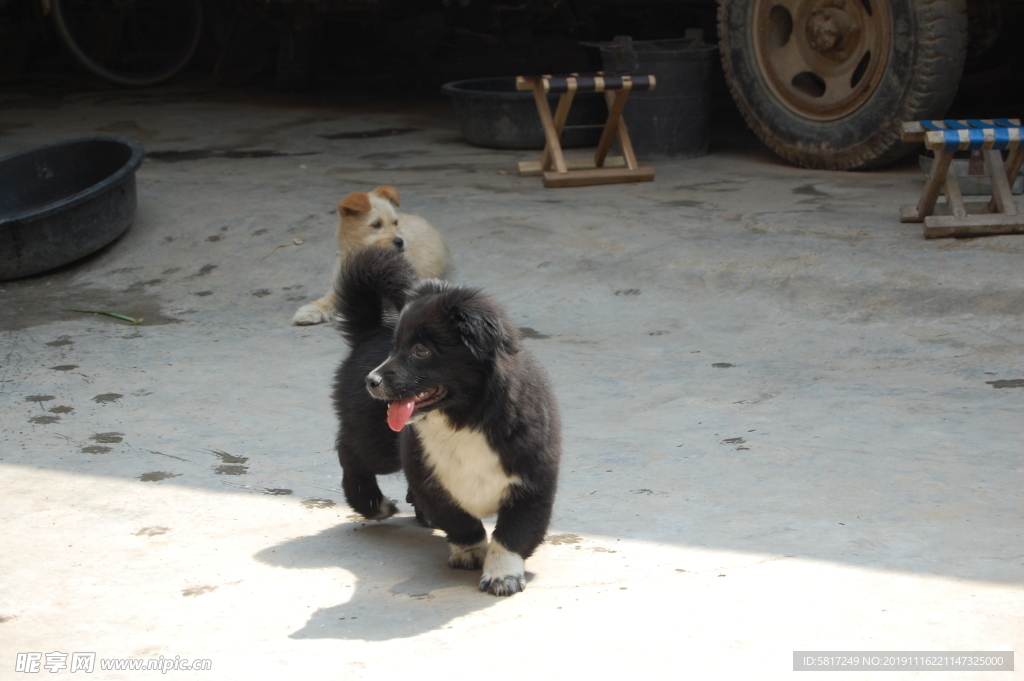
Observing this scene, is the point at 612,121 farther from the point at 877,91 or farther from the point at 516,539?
the point at 516,539

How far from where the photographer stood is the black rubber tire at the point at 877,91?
21.9 feet

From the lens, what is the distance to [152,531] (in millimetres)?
3178

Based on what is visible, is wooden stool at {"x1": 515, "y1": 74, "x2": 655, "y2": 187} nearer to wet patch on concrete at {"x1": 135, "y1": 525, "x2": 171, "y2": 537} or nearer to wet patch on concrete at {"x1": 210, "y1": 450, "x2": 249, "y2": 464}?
wet patch on concrete at {"x1": 210, "y1": 450, "x2": 249, "y2": 464}

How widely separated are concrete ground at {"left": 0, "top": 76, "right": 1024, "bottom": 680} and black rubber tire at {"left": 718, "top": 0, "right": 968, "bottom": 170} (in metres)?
0.22

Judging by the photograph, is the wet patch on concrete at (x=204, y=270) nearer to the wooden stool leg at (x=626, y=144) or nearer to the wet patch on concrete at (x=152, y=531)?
the wooden stool leg at (x=626, y=144)

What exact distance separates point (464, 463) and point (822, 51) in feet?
19.2

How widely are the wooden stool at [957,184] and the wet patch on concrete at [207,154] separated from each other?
17.1 feet

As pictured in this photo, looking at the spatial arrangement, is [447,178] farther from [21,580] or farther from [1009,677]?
[1009,677]

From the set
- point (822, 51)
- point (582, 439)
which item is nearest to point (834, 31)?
point (822, 51)

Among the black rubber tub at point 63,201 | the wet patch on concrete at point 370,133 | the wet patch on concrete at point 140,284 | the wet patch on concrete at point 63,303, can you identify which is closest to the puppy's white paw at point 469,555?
the wet patch on concrete at point 63,303

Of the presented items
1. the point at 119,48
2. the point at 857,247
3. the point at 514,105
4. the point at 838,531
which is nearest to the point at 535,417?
the point at 838,531

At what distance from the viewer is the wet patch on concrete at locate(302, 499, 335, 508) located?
3.52 metres

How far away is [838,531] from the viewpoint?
2.95m

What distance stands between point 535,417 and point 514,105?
20.9 feet
